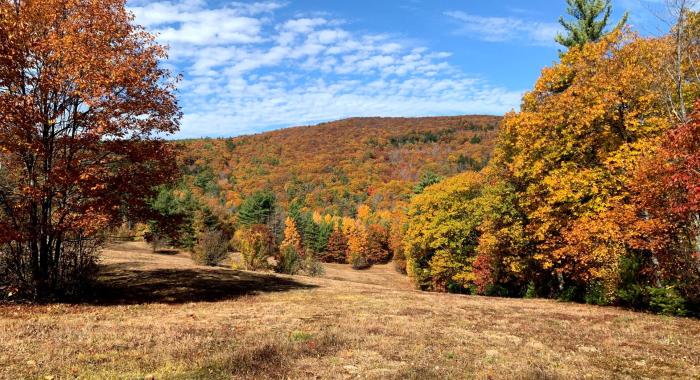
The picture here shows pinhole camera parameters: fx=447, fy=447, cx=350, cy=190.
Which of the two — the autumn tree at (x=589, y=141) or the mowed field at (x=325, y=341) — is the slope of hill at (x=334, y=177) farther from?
the mowed field at (x=325, y=341)

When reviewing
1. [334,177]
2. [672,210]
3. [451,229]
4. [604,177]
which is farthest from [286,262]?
[334,177]

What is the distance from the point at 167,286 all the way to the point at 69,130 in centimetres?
860

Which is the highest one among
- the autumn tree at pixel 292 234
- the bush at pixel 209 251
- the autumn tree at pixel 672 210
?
the autumn tree at pixel 672 210

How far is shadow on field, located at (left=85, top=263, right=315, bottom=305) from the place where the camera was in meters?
18.1

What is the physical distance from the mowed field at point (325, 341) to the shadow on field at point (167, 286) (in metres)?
0.20

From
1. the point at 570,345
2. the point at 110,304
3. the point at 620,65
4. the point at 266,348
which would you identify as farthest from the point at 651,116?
the point at 110,304

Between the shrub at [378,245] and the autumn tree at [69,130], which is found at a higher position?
the autumn tree at [69,130]

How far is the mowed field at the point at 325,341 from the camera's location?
851cm

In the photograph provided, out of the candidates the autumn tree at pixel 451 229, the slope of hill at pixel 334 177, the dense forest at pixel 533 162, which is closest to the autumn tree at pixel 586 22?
the dense forest at pixel 533 162

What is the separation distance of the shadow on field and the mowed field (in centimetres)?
20

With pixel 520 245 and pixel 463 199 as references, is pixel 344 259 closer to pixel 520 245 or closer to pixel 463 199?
pixel 463 199

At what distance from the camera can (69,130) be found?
54.1 feet

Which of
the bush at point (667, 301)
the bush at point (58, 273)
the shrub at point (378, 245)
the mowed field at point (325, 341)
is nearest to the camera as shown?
the mowed field at point (325, 341)

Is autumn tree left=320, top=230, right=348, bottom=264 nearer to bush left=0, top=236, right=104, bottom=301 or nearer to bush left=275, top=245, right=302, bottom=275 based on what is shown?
bush left=275, top=245, right=302, bottom=275
